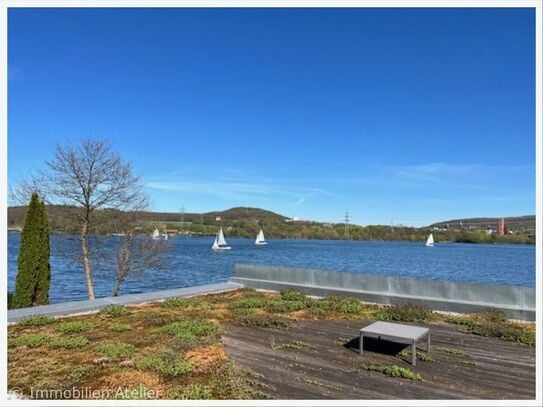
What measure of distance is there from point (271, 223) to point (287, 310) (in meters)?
49.8

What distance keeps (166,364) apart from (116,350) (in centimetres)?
82

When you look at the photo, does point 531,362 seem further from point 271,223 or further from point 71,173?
point 271,223

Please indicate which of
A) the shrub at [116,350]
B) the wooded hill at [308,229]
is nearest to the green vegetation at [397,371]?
the shrub at [116,350]

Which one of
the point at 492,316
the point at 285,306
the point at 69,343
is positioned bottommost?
the point at 69,343

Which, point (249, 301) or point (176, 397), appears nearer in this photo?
point (176, 397)

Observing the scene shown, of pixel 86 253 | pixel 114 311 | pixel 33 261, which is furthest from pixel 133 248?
pixel 114 311

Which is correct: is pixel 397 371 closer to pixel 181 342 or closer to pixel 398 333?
pixel 398 333

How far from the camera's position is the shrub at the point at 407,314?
6516 mm

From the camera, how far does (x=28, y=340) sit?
5004 millimetres

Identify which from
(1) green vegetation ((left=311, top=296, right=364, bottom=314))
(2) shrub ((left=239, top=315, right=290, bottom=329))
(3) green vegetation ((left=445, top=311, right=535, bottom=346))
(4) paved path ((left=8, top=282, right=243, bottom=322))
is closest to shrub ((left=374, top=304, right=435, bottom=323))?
(3) green vegetation ((left=445, top=311, right=535, bottom=346))

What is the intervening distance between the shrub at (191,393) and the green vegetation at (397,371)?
174 centimetres

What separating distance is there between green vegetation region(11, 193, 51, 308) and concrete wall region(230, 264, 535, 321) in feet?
13.9

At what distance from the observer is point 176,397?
11.4ft
